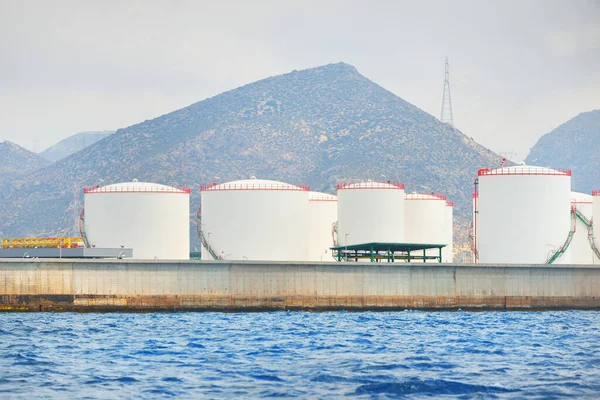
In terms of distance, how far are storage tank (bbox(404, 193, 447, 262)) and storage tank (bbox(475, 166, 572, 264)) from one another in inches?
609

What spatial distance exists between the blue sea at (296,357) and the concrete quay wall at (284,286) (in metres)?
5.53

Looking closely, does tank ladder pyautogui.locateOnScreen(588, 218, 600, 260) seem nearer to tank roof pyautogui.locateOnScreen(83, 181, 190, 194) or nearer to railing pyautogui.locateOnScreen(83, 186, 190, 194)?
tank roof pyautogui.locateOnScreen(83, 181, 190, 194)

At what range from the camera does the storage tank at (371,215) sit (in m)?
90.5

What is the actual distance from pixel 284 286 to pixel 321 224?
22.8 m

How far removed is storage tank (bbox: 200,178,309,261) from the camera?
86.4m

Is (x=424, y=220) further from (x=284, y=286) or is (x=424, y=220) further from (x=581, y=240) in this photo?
(x=284, y=286)

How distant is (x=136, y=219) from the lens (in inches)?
3452

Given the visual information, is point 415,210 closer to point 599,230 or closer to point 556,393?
point 599,230

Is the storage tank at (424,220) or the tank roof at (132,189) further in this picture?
the storage tank at (424,220)

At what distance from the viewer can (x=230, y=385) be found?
3888cm

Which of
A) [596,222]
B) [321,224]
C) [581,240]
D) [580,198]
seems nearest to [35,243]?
[321,224]

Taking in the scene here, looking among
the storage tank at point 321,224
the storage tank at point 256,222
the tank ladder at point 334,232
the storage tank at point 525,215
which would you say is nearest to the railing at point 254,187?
the storage tank at point 256,222

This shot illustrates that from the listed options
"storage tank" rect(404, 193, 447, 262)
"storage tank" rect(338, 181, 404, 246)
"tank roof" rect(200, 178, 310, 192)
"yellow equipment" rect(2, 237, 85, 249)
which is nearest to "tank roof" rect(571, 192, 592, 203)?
"storage tank" rect(404, 193, 447, 262)

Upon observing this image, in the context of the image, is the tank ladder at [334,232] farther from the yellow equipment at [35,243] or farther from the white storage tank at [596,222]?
the yellow equipment at [35,243]
